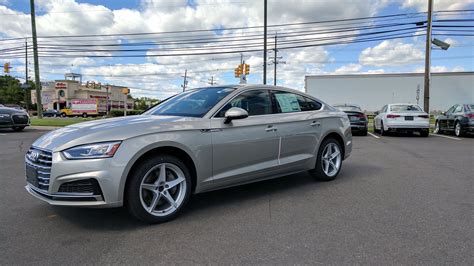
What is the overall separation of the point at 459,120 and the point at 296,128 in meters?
12.3

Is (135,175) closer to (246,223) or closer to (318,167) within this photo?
(246,223)

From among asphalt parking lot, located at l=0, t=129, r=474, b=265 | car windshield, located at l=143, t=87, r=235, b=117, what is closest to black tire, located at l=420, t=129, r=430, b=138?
asphalt parking lot, located at l=0, t=129, r=474, b=265

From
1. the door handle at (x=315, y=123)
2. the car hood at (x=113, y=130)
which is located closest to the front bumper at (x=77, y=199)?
the car hood at (x=113, y=130)

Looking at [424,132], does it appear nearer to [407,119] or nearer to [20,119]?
[407,119]

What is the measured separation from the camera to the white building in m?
28.8

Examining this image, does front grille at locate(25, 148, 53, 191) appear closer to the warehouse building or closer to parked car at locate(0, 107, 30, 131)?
parked car at locate(0, 107, 30, 131)

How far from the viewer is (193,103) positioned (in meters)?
4.72

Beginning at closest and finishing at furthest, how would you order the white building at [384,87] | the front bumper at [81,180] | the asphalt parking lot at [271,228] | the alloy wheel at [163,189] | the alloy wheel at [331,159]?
1. the asphalt parking lot at [271,228]
2. the front bumper at [81,180]
3. the alloy wheel at [163,189]
4. the alloy wheel at [331,159]
5. the white building at [384,87]

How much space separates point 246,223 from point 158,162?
1.16 meters

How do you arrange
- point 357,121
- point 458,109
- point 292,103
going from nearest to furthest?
point 292,103, point 357,121, point 458,109

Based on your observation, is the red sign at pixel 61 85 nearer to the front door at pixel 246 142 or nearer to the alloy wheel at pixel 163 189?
the front door at pixel 246 142

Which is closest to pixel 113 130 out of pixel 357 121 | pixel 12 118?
pixel 357 121

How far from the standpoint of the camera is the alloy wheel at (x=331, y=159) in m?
5.89

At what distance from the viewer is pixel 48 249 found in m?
3.19
